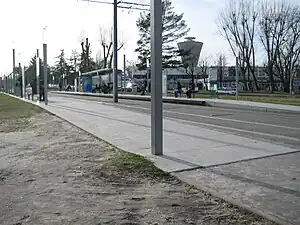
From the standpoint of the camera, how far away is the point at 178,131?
12.3m

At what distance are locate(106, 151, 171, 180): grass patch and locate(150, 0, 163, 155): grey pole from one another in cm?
52

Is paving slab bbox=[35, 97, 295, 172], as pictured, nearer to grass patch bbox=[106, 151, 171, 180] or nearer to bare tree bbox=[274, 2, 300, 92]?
grass patch bbox=[106, 151, 171, 180]

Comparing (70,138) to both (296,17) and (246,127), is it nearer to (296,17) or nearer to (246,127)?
(246,127)

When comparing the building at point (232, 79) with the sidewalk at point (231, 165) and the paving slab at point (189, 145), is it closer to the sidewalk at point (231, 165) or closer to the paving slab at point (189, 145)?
the paving slab at point (189, 145)

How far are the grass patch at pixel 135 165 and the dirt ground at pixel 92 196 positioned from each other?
9cm

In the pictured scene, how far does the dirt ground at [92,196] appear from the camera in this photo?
186 inches

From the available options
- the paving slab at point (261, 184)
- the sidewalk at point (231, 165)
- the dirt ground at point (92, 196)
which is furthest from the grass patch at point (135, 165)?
the paving slab at point (261, 184)

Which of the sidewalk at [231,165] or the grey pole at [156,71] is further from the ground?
the grey pole at [156,71]

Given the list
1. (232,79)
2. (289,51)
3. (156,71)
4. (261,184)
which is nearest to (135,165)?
(156,71)

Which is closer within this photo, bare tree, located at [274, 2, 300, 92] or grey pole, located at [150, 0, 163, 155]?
grey pole, located at [150, 0, 163, 155]

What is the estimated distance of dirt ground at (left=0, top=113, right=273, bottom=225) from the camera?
473cm

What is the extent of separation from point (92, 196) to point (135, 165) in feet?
5.90

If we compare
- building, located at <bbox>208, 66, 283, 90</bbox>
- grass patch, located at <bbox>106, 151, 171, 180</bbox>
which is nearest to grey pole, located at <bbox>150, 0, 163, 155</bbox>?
grass patch, located at <bbox>106, 151, 171, 180</bbox>

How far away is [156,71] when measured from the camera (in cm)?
827
